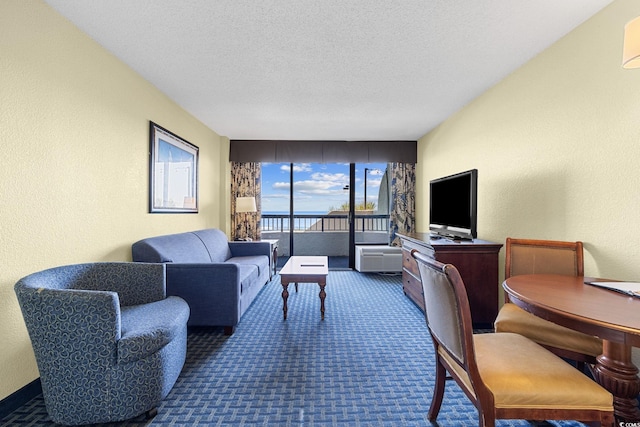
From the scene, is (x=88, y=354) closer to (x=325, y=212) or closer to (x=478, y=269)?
(x=478, y=269)

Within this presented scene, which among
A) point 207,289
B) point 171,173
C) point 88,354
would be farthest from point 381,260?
point 88,354

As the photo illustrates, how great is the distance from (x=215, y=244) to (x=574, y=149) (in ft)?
13.1

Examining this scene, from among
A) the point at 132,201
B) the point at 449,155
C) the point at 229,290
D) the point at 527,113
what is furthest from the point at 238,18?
the point at 449,155

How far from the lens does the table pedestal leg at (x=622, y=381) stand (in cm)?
124

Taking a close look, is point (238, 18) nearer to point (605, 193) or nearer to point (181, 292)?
point (181, 292)

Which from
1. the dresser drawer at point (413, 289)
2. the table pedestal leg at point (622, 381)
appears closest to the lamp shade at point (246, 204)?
the dresser drawer at point (413, 289)

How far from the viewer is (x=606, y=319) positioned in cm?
106

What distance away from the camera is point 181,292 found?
263 cm

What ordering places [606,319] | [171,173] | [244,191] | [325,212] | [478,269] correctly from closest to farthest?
1. [606,319]
2. [478,269]
3. [171,173]
4. [244,191]
5. [325,212]

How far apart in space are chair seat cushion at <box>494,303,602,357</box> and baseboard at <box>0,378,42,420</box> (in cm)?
302

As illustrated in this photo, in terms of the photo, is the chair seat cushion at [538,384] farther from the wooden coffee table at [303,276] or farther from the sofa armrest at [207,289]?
the sofa armrest at [207,289]

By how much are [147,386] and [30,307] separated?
2.39 feet

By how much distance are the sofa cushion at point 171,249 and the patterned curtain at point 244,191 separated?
1.72m

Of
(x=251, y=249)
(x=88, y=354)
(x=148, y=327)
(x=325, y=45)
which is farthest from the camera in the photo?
(x=251, y=249)
